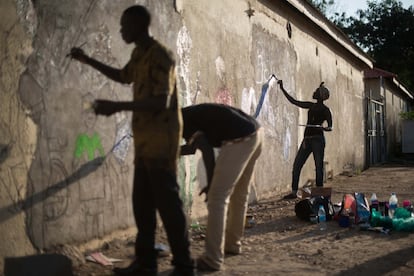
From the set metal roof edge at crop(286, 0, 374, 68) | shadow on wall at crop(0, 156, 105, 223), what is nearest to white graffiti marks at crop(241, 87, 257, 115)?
metal roof edge at crop(286, 0, 374, 68)

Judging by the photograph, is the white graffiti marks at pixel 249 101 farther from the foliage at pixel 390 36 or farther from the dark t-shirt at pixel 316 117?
the foliage at pixel 390 36

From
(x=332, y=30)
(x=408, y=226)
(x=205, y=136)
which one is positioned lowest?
(x=408, y=226)

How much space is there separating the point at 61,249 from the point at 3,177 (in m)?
0.82

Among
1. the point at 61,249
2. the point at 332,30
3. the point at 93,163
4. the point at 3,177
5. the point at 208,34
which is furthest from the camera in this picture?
the point at 332,30

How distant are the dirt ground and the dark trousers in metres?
0.51

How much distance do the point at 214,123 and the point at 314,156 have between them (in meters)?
4.83

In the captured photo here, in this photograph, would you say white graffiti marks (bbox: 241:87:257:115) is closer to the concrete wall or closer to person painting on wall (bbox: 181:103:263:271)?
the concrete wall

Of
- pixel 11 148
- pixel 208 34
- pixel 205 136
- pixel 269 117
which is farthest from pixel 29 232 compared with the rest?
pixel 269 117

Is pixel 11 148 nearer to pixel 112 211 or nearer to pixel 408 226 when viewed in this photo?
pixel 112 211

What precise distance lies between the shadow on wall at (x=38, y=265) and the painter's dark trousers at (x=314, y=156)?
209 inches

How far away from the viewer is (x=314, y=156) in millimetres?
8328

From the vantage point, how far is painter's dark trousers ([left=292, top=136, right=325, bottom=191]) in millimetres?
8234

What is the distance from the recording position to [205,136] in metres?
3.83

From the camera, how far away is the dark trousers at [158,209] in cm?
322
